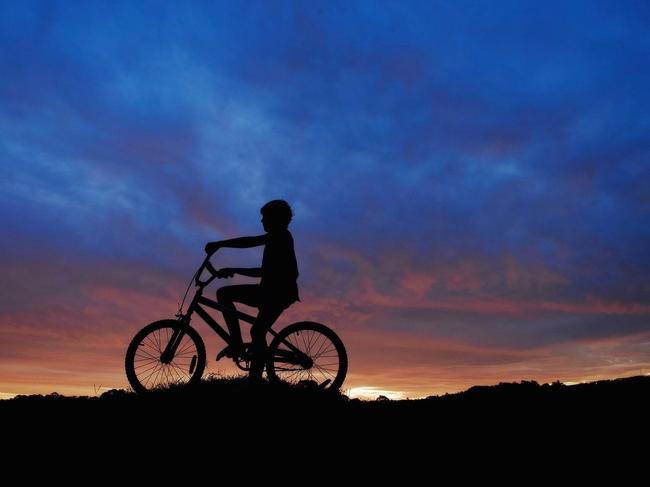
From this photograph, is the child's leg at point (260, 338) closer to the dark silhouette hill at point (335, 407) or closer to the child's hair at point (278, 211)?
the dark silhouette hill at point (335, 407)

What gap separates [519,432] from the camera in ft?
26.0

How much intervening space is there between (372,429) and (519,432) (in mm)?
2031

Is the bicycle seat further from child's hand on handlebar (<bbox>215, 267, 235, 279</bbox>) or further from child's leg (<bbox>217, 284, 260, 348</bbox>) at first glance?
child's hand on handlebar (<bbox>215, 267, 235, 279</bbox>)

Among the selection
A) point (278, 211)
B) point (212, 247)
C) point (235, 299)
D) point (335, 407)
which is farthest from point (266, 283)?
point (335, 407)

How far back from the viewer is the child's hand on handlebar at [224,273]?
10.4 meters

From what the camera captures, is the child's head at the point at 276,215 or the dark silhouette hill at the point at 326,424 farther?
the child's head at the point at 276,215

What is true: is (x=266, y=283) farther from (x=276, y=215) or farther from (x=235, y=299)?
(x=276, y=215)

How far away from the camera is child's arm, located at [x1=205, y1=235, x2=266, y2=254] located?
32.9 feet

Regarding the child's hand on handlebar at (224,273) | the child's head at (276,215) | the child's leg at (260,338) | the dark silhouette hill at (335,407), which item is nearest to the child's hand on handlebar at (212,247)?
the child's hand on handlebar at (224,273)

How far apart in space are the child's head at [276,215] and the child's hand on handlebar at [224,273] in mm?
1036

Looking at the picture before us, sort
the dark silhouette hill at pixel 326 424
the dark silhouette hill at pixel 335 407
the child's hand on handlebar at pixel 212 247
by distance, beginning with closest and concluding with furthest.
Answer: the dark silhouette hill at pixel 326 424
the dark silhouette hill at pixel 335 407
the child's hand on handlebar at pixel 212 247

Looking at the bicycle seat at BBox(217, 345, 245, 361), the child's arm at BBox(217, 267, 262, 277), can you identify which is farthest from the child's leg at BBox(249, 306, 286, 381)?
the child's arm at BBox(217, 267, 262, 277)

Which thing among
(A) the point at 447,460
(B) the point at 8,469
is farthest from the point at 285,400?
(B) the point at 8,469

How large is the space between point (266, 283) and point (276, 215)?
1.21 metres
